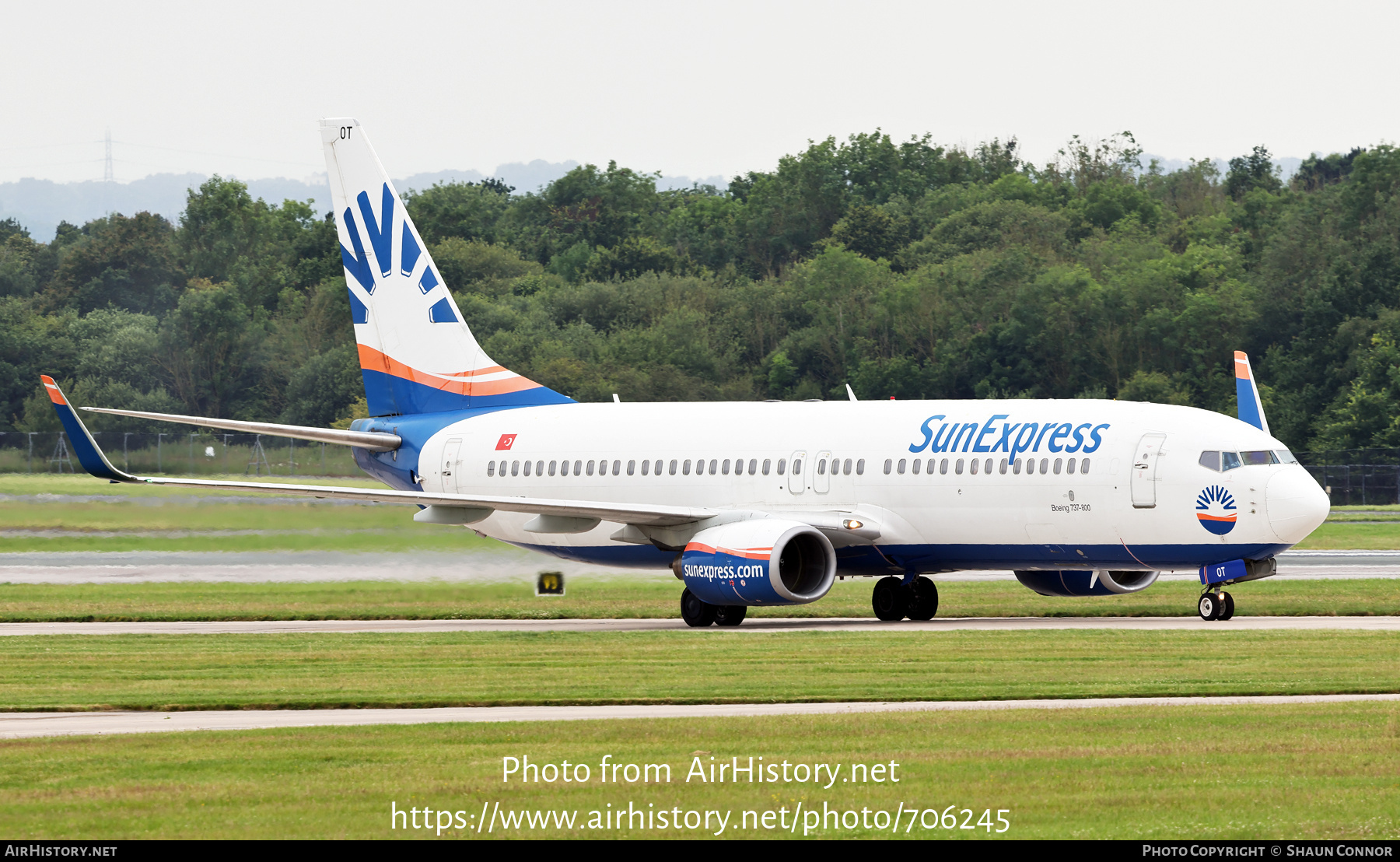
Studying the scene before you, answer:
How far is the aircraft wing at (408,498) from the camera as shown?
31.1 meters

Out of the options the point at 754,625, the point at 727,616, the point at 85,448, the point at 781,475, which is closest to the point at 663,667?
the point at 727,616

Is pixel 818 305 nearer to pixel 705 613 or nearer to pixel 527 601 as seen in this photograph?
pixel 527 601

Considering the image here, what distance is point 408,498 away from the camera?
32375 mm

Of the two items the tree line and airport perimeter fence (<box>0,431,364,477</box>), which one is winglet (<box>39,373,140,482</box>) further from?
the tree line

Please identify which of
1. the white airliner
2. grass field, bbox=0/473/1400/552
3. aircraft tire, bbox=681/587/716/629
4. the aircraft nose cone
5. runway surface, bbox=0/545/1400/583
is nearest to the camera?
the aircraft nose cone

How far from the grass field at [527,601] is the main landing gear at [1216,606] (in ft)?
5.43

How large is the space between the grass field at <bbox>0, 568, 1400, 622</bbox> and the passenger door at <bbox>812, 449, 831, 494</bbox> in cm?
248

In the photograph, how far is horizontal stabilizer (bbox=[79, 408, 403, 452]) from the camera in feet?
108

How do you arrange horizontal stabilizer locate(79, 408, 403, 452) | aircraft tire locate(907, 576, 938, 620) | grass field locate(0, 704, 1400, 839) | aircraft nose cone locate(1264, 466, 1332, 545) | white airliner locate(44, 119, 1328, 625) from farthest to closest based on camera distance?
aircraft tire locate(907, 576, 938, 620)
horizontal stabilizer locate(79, 408, 403, 452)
white airliner locate(44, 119, 1328, 625)
aircraft nose cone locate(1264, 466, 1332, 545)
grass field locate(0, 704, 1400, 839)

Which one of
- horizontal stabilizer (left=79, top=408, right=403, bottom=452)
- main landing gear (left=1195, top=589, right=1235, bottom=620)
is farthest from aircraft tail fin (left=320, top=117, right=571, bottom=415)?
main landing gear (left=1195, top=589, right=1235, bottom=620)

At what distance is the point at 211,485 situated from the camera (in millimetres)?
30781

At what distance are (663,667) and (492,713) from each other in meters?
4.83

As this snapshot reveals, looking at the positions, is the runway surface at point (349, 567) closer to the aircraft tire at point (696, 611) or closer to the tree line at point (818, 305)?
the aircraft tire at point (696, 611)

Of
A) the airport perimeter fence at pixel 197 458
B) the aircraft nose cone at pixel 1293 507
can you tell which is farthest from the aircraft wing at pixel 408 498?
the airport perimeter fence at pixel 197 458
